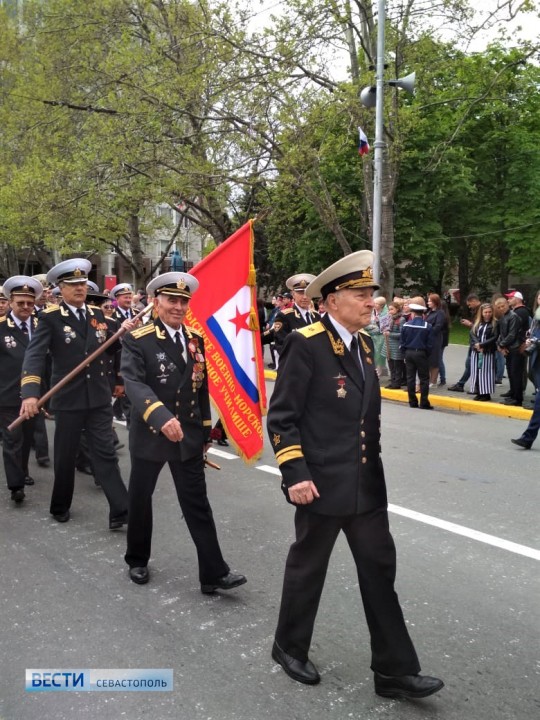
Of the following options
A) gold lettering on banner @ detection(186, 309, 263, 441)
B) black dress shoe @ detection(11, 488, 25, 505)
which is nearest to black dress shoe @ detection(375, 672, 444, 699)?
gold lettering on banner @ detection(186, 309, 263, 441)

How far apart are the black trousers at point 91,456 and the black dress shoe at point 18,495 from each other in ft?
1.88

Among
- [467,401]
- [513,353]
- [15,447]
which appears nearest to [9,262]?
[467,401]

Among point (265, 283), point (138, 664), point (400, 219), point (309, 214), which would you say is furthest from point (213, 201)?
point (138, 664)

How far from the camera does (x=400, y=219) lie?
25.5m

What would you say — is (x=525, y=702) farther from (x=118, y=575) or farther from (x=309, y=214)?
(x=309, y=214)

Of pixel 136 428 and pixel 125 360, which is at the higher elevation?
pixel 125 360

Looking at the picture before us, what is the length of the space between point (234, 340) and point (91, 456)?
4.79ft

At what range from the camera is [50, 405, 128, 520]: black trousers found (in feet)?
16.8

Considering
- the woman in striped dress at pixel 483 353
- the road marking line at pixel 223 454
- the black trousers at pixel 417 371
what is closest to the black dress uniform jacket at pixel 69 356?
the road marking line at pixel 223 454

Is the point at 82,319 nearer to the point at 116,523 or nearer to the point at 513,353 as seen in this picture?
the point at 116,523

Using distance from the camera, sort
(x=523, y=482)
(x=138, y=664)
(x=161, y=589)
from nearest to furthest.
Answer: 1. (x=138, y=664)
2. (x=161, y=589)
3. (x=523, y=482)

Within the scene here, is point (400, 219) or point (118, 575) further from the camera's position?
point (400, 219)

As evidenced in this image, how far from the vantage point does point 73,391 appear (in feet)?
17.4

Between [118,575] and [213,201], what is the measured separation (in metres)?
16.6
